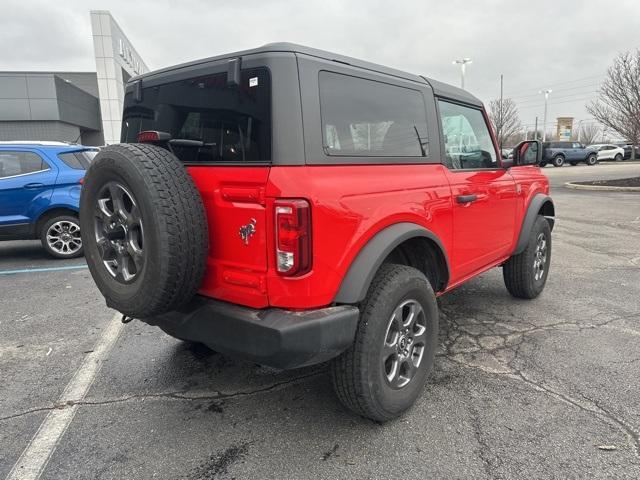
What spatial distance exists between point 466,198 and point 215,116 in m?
1.80

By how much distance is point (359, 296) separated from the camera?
7.46ft

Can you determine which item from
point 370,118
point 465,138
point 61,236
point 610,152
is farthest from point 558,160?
point 370,118

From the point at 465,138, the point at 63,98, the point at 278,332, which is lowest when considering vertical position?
the point at 278,332

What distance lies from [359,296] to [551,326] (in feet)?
8.28

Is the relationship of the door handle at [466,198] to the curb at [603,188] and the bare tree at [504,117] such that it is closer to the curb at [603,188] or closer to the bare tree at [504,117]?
the curb at [603,188]

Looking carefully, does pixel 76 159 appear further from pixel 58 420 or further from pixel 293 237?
pixel 293 237

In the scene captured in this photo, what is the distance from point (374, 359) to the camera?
7.85ft

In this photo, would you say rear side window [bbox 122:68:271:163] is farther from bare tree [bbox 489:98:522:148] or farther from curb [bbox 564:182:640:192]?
bare tree [bbox 489:98:522:148]

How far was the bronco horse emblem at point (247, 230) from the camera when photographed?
2.19 m

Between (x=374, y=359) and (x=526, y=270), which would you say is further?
(x=526, y=270)

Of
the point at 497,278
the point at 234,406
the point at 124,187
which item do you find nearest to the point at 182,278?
the point at 124,187

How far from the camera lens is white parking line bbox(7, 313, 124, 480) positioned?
2.30 metres

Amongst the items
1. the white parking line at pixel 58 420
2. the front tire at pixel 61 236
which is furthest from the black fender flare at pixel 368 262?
the front tire at pixel 61 236

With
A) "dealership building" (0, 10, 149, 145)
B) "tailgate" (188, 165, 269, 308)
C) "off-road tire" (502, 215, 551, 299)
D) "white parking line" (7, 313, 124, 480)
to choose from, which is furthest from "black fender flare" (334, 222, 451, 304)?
"dealership building" (0, 10, 149, 145)
